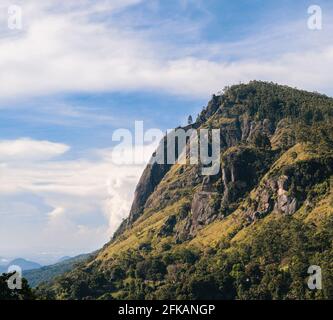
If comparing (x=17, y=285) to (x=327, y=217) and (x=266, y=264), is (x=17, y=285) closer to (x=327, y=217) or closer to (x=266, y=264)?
(x=266, y=264)

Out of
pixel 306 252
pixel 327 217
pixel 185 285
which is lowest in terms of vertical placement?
pixel 185 285

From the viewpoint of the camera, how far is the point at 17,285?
76.7 meters

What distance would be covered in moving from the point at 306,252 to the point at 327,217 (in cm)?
2158
